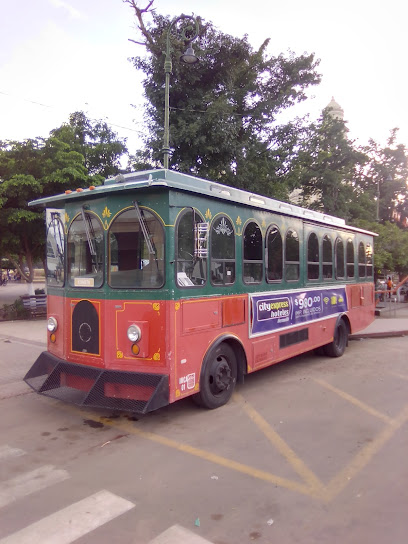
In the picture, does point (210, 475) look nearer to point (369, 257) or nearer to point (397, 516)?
point (397, 516)

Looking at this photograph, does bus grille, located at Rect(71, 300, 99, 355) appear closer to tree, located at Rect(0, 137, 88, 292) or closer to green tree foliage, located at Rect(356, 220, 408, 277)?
tree, located at Rect(0, 137, 88, 292)

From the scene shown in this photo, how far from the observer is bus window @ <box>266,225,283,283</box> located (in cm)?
684

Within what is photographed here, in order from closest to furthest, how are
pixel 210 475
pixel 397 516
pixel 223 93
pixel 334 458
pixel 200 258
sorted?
1. pixel 397 516
2. pixel 210 475
3. pixel 334 458
4. pixel 200 258
5. pixel 223 93

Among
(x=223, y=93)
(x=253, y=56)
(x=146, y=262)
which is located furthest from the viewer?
(x=253, y=56)

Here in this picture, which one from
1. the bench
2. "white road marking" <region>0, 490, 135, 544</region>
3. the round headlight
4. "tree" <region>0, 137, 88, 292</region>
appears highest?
"tree" <region>0, 137, 88, 292</region>

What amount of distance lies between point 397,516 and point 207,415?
2689 mm

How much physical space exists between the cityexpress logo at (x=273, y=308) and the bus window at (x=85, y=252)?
260cm

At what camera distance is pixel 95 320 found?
5242mm

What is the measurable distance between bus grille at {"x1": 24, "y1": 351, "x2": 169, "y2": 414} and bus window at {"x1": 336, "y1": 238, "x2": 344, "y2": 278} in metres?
5.96

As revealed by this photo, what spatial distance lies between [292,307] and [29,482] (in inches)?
199

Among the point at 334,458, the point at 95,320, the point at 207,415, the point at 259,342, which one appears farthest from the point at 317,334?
the point at 95,320

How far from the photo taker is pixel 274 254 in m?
7.00

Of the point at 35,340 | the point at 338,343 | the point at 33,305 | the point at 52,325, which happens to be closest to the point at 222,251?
the point at 52,325

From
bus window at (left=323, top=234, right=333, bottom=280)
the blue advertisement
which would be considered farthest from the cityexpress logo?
bus window at (left=323, top=234, right=333, bottom=280)
